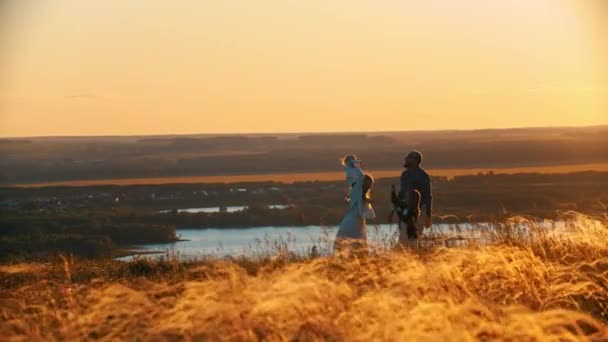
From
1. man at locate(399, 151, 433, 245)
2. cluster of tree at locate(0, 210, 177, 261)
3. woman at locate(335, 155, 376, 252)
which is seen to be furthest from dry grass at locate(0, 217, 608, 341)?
cluster of tree at locate(0, 210, 177, 261)

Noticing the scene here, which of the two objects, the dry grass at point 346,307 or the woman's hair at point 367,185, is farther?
the woman's hair at point 367,185

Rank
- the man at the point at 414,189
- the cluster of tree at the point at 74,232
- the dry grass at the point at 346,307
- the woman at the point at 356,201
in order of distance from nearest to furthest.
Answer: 1. the dry grass at the point at 346,307
2. the man at the point at 414,189
3. the woman at the point at 356,201
4. the cluster of tree at the point at 74,232

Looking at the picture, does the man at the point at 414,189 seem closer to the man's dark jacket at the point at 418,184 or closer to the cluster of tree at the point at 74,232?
the man's dark jacket at the point at 418,184

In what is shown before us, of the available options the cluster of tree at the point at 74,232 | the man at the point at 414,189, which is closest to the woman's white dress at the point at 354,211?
the man at the point at 414,189

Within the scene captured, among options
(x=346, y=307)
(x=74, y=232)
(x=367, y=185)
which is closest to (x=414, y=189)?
(x=367, y=185)

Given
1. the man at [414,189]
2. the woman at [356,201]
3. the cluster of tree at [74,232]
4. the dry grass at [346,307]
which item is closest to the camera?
the dry grass at [346,307]

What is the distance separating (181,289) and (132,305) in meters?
2.60

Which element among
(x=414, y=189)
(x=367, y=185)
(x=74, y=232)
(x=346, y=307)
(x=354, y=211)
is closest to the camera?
(x=346, y=307)

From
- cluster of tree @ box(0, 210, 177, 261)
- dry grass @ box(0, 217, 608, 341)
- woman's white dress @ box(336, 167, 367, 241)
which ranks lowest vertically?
cluster of tree @ box(0, 210, 177, 261)

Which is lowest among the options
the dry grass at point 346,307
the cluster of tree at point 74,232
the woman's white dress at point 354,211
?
the cluster of tree at point 74,232

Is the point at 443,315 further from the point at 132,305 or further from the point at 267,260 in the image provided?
the point at 267,260

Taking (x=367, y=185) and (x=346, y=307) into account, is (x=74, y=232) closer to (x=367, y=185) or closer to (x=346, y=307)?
(x=367, y=185)

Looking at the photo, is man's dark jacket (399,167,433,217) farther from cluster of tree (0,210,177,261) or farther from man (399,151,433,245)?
cluster of tree (0,210,177,261)

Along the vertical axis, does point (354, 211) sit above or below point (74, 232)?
above
